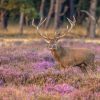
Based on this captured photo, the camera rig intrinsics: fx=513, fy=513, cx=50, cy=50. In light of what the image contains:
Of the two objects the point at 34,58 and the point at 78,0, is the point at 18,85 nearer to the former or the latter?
the point at 34,58

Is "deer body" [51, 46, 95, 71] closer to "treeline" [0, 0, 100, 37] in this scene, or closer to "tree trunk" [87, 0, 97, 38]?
"treeline" [0, 0, 100, 37]

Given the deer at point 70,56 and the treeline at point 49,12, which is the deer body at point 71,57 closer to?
the deer at point 70,56

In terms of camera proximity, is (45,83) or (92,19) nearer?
(45,83)

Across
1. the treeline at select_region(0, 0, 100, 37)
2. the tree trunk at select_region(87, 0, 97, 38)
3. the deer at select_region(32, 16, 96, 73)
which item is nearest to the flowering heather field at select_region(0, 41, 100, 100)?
the deer at select_region(32, 16, 96, 73)

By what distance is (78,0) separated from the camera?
158ft

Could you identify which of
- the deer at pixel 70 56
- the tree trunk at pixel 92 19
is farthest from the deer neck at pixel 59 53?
the tree trunk at pixel 92 19

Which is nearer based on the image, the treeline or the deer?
the deer

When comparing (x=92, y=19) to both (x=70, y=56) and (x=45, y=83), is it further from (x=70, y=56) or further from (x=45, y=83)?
(x=45, y=83)

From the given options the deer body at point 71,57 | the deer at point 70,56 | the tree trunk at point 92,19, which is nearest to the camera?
the deer at point 70,56

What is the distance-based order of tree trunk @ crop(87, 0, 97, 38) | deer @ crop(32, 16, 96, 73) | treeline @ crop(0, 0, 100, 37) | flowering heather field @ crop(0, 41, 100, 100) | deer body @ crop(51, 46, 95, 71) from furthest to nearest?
tree trunk @ crop(87, 0, 97, 38) → treeline @ crop(0, 0, 100, 37) → deer body @ crop(51, 46, 95, 71) → deer @ crop(32, 16, 96, 73) → flowering heather field @ crop(0, 41, 100, 100)

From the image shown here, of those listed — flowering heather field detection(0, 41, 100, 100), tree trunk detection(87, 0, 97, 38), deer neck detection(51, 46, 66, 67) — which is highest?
deer neck detection(51, 46, 66, 67)

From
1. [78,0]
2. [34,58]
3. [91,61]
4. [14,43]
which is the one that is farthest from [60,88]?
[78,0]

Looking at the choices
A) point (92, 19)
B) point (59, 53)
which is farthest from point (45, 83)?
point (92, 19)

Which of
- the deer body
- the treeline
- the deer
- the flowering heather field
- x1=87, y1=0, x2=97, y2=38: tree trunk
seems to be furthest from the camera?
x1=87, y1=0, x2=97, y2=38: tree trunk
